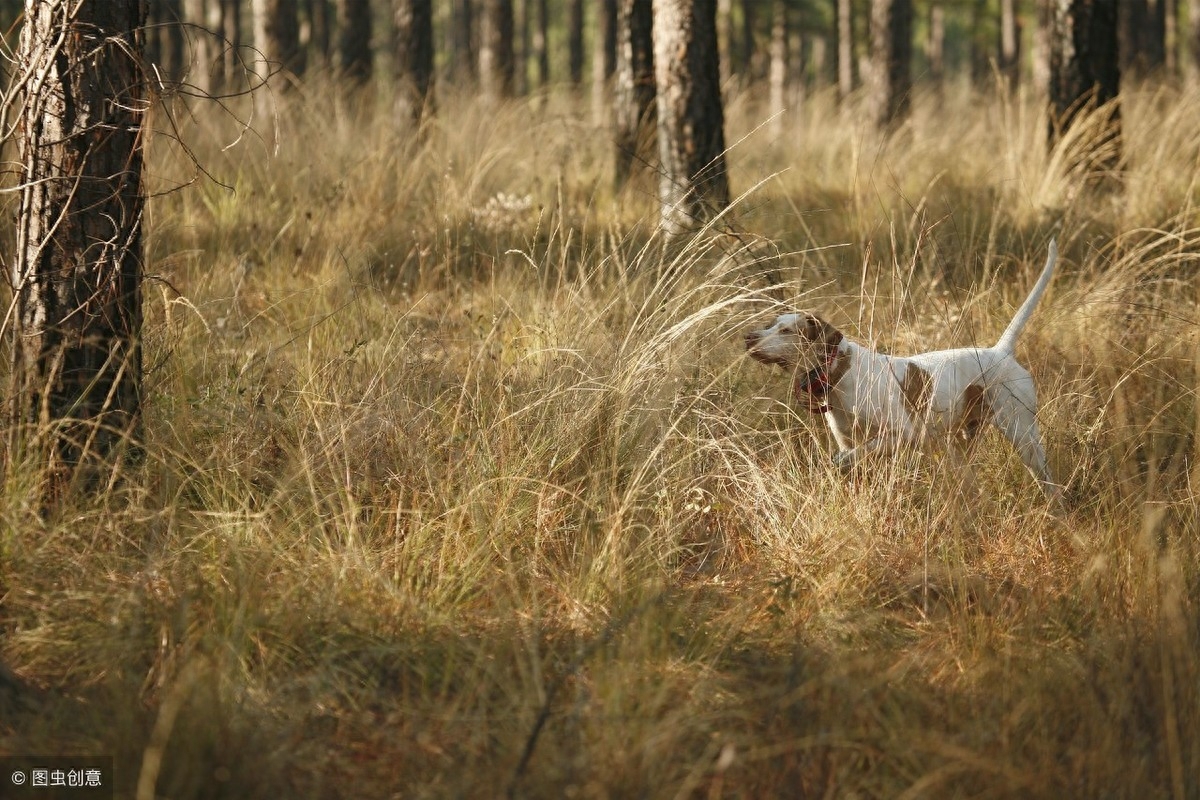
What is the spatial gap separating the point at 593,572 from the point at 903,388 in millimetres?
1322

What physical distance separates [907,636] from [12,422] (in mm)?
2319

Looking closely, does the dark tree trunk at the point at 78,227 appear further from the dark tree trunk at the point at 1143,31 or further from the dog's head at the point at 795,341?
the dark tree trunk at the point at 1143,31

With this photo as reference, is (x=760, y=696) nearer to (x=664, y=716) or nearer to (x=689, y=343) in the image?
(x=664, y=716)

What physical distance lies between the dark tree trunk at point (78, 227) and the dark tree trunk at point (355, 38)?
756 centimetres

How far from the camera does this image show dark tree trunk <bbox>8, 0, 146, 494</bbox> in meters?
3.08

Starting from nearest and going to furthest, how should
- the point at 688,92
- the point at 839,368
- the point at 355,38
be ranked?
the point at 839,368, the point at 688,92, the point at 355,38

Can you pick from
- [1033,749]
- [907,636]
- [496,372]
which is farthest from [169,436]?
[1033,749]

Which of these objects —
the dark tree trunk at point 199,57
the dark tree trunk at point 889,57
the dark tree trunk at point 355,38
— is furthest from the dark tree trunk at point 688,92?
the dark tree trunk at point 889,57

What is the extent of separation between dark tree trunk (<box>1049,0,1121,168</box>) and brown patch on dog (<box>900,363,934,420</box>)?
3.75 meters

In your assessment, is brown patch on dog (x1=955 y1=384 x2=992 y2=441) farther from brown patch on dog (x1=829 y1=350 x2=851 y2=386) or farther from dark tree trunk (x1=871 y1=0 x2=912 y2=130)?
dark tree trunk (x1=871 y1=0 x2=912 y2=130)

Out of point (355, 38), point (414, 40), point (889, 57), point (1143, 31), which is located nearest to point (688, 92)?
point (414, 40)

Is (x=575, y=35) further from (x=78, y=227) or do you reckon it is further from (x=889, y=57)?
(x=78, y=227)

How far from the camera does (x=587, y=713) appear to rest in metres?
2.48

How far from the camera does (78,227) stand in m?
3.16
